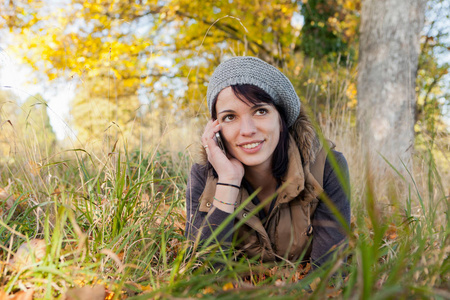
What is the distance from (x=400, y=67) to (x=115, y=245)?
480cm

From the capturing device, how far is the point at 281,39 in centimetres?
1008

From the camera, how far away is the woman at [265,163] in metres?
1.93

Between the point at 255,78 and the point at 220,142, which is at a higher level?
the point at 255,78

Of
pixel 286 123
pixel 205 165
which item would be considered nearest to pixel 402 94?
pixel 286 123

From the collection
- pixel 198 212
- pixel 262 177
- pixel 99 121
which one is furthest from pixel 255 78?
pixel 99 121

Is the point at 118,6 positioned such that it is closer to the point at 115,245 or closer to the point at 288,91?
the point at 288,91

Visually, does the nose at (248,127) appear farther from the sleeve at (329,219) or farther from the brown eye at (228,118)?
the sleeve at (329,219)

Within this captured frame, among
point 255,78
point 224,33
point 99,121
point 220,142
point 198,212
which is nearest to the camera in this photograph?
point 255,78

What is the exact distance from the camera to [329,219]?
2010mm

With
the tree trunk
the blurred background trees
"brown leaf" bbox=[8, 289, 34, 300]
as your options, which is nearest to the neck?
"brown leaf" bbox=[8, 289, 34, 300]

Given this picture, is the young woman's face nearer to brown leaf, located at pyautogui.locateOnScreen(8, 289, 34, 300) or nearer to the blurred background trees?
brown leaf, located at pyautogui.locateOnScreen(8, 289, 34, 300)

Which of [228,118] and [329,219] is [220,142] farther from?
[329,219]

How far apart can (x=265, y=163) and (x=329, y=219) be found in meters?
0.52

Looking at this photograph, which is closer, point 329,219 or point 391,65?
point 329,219
